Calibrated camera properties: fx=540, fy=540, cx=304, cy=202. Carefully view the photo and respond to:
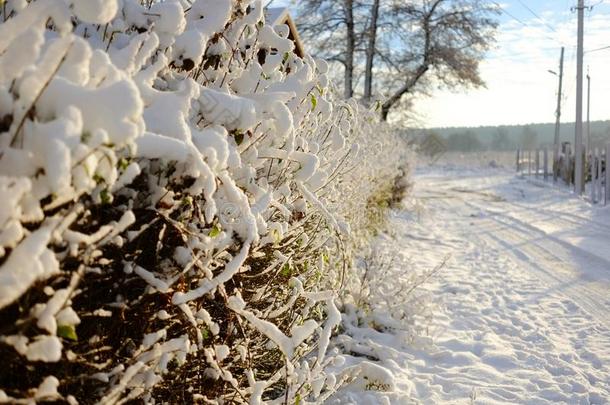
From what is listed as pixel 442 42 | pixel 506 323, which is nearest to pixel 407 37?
pixel 442 42

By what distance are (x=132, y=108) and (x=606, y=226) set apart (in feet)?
37.3

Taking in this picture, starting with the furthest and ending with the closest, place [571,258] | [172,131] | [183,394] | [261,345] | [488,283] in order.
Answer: [571,258], [488,283], [261,345], [183,394], [172,131]

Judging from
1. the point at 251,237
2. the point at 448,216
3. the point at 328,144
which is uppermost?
the point at 328,144

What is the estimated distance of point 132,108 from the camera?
41.1 inches

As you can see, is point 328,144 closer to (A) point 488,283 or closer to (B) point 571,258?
(A) point 488,283

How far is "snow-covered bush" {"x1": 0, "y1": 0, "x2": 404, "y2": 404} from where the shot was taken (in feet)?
3.34

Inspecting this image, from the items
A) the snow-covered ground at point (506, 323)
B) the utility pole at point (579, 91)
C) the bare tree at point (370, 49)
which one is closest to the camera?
the snow-covered ground at point (506, 323)

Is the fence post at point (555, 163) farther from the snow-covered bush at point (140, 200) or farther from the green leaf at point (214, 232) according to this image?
the green leaf at point (214, 232)

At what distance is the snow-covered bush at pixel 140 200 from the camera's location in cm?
102

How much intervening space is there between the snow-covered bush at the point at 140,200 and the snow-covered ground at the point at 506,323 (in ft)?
5.72

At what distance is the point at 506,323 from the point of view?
4984mm

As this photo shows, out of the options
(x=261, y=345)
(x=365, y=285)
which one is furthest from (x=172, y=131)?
(x=365, y=285)

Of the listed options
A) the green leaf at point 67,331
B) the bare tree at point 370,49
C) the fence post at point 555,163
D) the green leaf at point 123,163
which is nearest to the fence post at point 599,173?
the fence post at point 555,163

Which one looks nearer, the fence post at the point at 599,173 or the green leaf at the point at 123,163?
the green leaf at the point at 123,163
